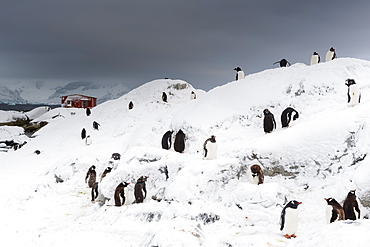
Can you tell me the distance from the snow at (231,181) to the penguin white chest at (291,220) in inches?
9.3

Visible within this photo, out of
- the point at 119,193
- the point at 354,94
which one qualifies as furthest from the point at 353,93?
the point at 119,193

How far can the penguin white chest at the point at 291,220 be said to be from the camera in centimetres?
596

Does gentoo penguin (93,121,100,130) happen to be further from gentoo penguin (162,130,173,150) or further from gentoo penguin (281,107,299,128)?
gentoo penguin (281,107,299,128)

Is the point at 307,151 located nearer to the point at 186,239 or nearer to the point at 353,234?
the point at 186,239

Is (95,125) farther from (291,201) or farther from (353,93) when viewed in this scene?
(291,201)

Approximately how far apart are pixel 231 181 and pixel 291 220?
9.29ft

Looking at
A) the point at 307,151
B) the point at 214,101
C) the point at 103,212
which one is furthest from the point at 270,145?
the point at 214,101

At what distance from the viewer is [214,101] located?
15.5 metres

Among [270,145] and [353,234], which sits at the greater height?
[270,145]

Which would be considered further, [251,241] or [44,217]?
[44,217]

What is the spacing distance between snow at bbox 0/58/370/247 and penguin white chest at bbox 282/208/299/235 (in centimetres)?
24

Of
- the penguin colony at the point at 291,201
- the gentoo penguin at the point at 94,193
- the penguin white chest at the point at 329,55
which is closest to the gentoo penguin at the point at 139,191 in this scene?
the penguin colony at the point at 291,201

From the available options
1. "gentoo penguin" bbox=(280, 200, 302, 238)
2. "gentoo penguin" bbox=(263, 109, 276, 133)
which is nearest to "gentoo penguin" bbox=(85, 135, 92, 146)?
"gentoo penguin" bbox=(263, 109, 276, 133)

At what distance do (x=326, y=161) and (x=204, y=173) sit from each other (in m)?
3.50
